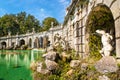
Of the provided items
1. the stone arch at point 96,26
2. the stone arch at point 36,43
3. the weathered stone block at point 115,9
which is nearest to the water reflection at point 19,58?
the stone arch at point 96,26

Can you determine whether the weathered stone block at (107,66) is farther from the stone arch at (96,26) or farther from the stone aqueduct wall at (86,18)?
the stone arch at (96,26)

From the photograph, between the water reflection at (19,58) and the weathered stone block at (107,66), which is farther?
the water reflection at (19,58)

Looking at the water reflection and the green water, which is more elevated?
the water reflection

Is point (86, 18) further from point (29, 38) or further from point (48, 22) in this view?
point (48, 22)

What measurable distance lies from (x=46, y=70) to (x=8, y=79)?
283cm

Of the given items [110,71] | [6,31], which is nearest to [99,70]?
Result: [110,71]

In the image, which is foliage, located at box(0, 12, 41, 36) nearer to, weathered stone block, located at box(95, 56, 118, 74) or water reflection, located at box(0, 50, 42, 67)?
water reflection, located at box(0, 50, 42, 67)

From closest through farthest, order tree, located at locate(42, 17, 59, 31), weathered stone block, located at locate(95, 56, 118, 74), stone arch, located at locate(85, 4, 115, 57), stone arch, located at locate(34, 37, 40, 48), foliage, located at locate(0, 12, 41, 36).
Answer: weathered stone block, located at locate(95, 56, 118, 74) → stone arch, located at locate(85, 4, 115, 57) → stone arch, located at locate(34, 37, 40, 48) → tree, located at locate(42, 17, 59, 31) → foliage, located at locate(0, 12, 41, 36)

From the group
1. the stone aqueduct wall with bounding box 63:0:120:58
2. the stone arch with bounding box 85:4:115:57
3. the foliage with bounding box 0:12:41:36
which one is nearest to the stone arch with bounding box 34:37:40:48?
the foliage with bounding box 0:12:41:36

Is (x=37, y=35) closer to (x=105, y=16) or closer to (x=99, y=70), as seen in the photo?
(x=105, y=16)

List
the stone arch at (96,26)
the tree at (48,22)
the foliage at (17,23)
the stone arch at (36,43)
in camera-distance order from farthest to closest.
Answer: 1. the foliage at (17,23)
2. the tree at (48,22)
3. the stone arch at (36,43)
4. the stone arch at (96,26)

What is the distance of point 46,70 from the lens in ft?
37.1

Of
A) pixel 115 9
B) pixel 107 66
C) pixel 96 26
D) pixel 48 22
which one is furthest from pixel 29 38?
pixel 107 66

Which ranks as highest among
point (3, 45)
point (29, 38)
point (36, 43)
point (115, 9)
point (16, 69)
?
point (29, 38)
